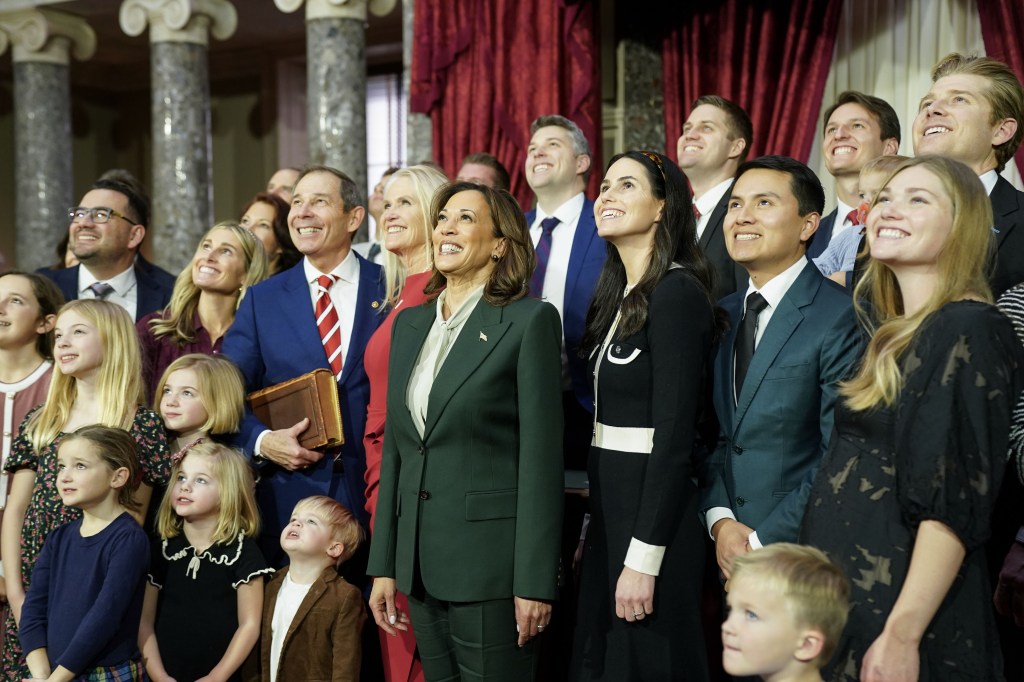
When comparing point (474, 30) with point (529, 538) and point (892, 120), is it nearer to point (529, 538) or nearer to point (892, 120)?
point (892, 120)

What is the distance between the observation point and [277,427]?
11.6ft

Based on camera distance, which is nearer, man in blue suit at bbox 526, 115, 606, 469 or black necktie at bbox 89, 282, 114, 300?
man in blue suit at bbox 526, 115, 606, 469

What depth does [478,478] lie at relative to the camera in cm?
275

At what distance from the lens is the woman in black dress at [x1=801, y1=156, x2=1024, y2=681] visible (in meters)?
2.09

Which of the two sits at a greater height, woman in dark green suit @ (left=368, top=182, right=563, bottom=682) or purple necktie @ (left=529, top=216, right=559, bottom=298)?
purple necktie @ (left=529, top=216, right=559, bottom=298)

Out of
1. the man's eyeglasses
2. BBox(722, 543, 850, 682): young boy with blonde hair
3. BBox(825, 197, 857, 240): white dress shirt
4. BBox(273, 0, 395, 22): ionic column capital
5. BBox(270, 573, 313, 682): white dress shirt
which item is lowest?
BBox(270, 573, 313, 682): white dress shirt

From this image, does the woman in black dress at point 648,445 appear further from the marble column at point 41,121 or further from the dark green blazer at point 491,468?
the marble column at point 41,121

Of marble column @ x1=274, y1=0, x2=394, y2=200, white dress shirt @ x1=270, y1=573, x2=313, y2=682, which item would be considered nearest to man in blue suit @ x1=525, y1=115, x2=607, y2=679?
white dress shirt @ x1=270, y1=573, x2=313, y2=682

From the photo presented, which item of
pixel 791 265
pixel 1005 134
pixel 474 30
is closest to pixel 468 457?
pixel 791 265

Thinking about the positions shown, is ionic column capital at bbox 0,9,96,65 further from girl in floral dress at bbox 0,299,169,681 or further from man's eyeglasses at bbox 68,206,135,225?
girl in floral dress at bbox 0,299,169,681

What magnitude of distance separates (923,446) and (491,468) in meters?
1.04

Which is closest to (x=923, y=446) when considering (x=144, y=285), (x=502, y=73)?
(x=144, y=285)

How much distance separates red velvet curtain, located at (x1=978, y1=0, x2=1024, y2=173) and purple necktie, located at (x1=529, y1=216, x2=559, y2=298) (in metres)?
2.13

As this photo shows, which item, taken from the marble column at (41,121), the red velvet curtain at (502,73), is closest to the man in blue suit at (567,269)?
the red velvet curtain at (502,73)
